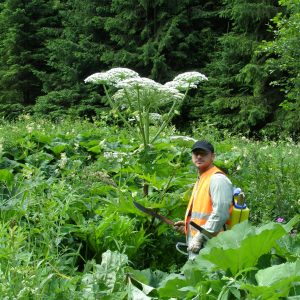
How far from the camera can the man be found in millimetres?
3820

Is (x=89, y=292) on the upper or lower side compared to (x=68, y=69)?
upper

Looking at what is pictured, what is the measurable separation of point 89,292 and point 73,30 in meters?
22.9

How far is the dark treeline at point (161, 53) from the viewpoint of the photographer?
19422 millimetres

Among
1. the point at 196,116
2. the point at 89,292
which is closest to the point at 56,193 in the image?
the point at 89,292

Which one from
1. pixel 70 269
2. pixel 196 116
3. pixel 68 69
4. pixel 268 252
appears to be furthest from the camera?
pixel 68 69

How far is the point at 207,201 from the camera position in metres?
3.96

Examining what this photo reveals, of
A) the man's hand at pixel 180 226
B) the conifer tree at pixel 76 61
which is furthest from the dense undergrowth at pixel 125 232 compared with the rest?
the conifer tree at pixel 76 61

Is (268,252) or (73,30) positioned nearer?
(268,252)

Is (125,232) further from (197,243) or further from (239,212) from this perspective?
(239,212)

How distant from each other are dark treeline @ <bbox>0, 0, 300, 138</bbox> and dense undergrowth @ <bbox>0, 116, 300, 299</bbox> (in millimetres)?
11683

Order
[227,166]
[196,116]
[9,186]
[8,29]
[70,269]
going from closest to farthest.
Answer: [70,269], [9,186], [227,166], [196,116], [8,29]

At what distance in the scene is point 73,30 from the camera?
970 inches

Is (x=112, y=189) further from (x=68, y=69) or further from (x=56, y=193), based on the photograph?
(x=68, y=69)

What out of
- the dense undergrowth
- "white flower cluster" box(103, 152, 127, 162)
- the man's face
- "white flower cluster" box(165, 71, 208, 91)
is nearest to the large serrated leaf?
the dense undergrowth
